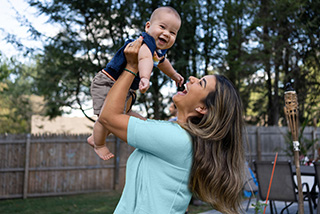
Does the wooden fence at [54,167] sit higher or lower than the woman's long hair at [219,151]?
lower

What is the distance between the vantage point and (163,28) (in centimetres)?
203

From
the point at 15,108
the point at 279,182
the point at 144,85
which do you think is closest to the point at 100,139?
the point at 144,85

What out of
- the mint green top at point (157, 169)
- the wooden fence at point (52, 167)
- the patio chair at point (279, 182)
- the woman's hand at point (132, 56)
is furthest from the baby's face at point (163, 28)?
the wooden fence at point (52, 167)

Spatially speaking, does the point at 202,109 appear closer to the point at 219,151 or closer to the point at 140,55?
the point at 219,151

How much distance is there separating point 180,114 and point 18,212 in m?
6.74

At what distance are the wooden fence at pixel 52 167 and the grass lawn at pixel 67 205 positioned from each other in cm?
30

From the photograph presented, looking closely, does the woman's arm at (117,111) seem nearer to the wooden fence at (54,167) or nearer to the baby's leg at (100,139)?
the baby's leg at (100,139)

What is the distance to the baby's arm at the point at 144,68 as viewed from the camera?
1.51 m

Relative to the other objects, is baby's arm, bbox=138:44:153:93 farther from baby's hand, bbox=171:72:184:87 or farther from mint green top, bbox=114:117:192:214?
baby's hand, bbox=171:72:184:87

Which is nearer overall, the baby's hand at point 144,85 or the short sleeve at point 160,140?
the short sleeve at point 160,140

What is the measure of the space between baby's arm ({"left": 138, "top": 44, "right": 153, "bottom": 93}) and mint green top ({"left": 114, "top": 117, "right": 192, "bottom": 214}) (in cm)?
23

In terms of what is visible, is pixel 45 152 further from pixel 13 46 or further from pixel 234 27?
pixel 234 27

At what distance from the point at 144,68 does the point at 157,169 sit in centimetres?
50

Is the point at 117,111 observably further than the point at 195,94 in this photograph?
No
